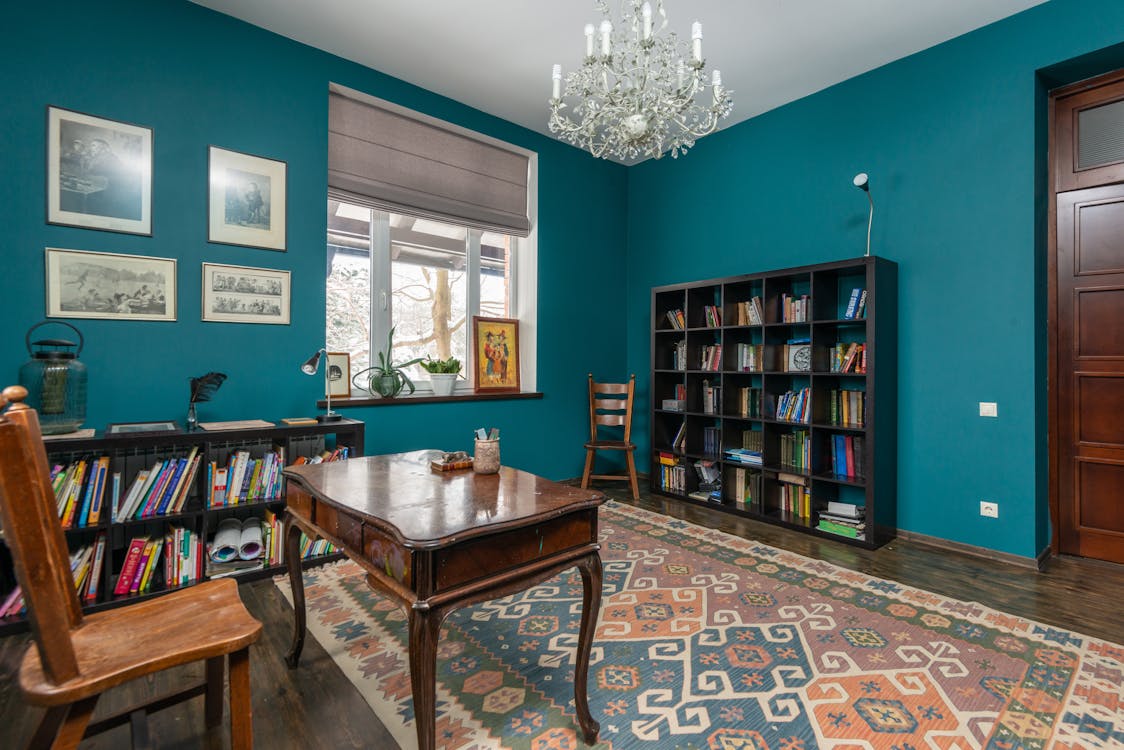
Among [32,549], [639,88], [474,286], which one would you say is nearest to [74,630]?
[32,549]

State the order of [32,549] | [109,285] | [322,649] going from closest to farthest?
[32,549] < [322,649] < [109,285]

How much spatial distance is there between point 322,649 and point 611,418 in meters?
2.99

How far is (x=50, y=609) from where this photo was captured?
107 cm

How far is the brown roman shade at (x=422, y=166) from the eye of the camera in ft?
11.8

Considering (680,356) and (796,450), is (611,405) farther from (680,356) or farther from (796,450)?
(796,450)

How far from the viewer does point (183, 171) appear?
2941 mm

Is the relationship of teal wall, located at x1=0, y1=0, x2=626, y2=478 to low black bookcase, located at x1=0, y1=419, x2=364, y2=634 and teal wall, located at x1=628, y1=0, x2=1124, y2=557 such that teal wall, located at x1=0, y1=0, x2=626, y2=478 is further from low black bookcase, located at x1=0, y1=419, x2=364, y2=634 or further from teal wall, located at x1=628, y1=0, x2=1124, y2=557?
teal wall, located at x1=628, y1=0, x2=1124, y2=557

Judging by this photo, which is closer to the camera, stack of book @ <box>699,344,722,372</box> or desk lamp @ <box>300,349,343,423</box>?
desk lamp @ <box>300,349,343,423</box>

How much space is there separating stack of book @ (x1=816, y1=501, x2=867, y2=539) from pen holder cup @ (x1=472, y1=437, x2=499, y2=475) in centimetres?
269

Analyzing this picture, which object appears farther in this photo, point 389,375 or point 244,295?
point 389,375

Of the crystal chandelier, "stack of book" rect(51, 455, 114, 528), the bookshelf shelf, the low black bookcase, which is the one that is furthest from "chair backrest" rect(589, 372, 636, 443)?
"stack of book" rect(51, 455, 114, 528)

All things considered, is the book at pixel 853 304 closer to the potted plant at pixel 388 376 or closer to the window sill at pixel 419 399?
the window sill at pixel 419 399

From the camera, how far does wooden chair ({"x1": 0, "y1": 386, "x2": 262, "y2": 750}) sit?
1.05 m

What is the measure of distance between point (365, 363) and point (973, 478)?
412 cm
